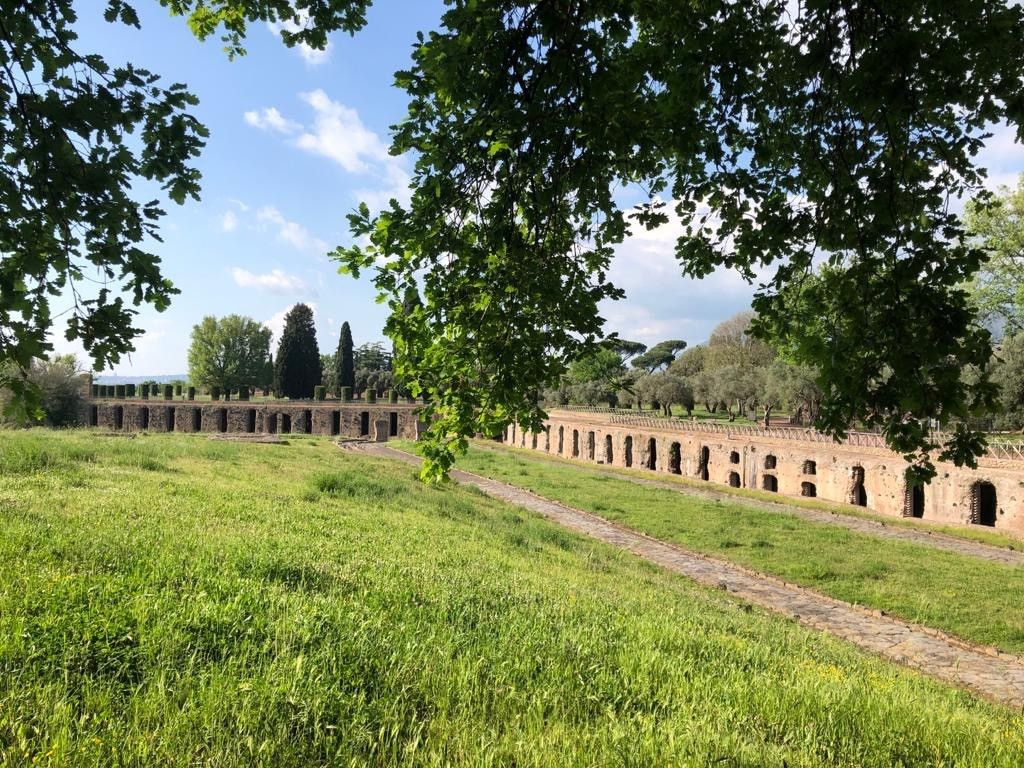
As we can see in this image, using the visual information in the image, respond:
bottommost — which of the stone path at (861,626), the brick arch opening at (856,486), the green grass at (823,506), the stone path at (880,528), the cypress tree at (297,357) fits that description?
the stone path at (880,528)

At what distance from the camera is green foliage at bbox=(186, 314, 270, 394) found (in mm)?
76500

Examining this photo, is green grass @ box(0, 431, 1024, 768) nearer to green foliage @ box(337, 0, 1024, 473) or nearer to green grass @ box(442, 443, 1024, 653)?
green foliage @ box(337, 0, 1024, 473)

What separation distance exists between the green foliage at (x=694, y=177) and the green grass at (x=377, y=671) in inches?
72.4

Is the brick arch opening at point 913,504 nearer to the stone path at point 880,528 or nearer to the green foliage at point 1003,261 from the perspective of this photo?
the stone path at point 880,528

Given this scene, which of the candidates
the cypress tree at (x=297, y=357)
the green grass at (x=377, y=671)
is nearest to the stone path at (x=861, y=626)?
the green grass at (x=377, y=671)

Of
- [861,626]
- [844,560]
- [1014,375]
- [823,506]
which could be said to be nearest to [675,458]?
[823,506]

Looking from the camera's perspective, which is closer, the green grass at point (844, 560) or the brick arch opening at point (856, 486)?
the green grass at point (844, 560)

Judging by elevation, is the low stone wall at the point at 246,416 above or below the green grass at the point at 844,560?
above

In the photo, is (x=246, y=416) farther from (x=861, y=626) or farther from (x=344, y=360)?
(x=861, y=626)

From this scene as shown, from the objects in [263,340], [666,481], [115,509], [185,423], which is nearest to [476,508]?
[115,509]

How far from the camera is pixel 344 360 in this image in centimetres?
7525

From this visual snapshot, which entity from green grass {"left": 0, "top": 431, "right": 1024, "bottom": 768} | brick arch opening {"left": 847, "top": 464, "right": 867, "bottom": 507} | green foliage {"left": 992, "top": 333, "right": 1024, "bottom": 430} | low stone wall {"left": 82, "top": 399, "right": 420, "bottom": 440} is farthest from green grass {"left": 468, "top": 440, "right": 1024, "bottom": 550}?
low stone wall {"left": 82, "top": 399, "right": 420, "bottom": 440}

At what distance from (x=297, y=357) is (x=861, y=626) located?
2530 inches

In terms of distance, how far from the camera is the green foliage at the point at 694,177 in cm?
444
